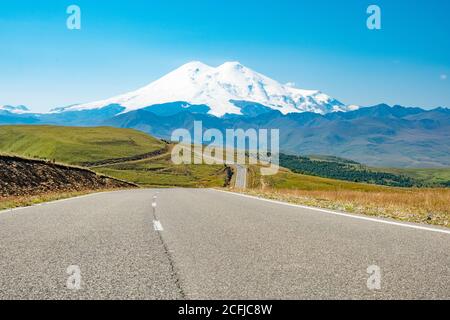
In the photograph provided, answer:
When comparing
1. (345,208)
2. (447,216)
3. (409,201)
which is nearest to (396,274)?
(447,216)

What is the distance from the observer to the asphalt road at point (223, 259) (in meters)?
5.73

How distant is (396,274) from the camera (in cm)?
649

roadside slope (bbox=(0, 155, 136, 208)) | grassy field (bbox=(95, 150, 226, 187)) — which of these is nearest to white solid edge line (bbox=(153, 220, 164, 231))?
roadside slope (bbox=(0, 155, 136, 208))

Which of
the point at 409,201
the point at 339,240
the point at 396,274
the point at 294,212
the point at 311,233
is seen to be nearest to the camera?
the point at 396,274

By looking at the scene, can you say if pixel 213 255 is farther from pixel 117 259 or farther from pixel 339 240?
pixel 339 240

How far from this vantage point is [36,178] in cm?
3148

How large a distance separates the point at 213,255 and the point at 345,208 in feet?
33.3

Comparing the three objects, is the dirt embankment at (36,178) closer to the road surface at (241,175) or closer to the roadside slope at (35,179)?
the roadside slope at (35,179)

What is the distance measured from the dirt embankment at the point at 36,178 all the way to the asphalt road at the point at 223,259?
1570 centimetres

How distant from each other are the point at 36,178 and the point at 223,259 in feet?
88.5
